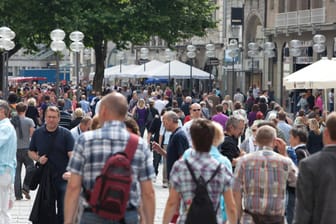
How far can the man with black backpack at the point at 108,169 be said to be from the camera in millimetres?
8195

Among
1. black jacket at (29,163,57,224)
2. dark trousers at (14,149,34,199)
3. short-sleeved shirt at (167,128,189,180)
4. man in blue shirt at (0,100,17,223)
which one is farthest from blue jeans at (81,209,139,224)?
dark trousers at (14,149,34,199)

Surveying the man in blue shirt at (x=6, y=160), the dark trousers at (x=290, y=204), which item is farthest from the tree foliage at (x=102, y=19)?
the dark trousers at (x=290, y=204)

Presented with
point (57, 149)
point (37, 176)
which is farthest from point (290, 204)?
point (37, 176)

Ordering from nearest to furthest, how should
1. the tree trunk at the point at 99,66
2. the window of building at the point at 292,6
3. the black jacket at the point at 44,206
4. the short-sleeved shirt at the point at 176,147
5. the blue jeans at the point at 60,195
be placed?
the black jacket at the point at 44,206, the blue jeans at the point at 60,195, the short-sleeved shirt at the point at 176,147, the tree trunk at the point at 99,66, the window of building at the point at 292,6

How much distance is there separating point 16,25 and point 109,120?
41.3 m

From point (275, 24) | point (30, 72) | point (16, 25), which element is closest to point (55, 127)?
point (16, 25)

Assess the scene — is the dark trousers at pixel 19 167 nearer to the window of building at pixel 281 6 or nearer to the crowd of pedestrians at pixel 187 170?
the crowd of pedestrians at pixel 187 170

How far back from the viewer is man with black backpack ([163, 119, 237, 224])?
921cm

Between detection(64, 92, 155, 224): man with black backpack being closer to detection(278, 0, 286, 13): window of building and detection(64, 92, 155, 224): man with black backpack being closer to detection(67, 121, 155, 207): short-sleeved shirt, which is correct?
detection(67, 121, 155, 207): short-sleeved shirt

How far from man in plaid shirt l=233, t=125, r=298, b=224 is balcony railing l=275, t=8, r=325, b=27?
151 feet

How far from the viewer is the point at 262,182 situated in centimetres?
1022

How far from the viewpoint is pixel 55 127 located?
1300 cm

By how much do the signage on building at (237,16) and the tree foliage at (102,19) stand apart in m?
16.5

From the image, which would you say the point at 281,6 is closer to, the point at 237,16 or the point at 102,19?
the point at 237,16
